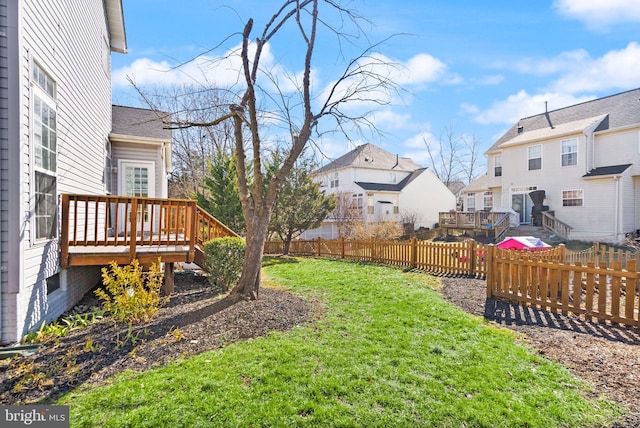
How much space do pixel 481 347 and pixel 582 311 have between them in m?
2.77

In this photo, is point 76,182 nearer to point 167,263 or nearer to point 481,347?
point 167,263

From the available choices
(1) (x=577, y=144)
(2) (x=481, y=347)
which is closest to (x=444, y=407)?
(2) (x=481, y=347)

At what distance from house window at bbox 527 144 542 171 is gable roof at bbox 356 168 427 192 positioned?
11153mm

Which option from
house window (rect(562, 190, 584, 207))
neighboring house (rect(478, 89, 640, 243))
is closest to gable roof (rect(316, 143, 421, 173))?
neighboring house (rect(478, 89, 640, 243))

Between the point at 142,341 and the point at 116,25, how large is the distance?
36.5ft

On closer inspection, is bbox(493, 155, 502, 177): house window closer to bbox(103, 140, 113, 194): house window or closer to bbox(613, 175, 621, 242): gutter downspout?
bbox(613, 175, 621, 242): gutter downspout

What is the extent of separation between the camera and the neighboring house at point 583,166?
56.3 ft

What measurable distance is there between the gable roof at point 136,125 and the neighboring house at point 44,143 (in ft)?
3.41

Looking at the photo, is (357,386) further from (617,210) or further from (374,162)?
(374,162)

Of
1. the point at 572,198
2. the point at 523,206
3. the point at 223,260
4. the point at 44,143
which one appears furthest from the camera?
the point at 523,206

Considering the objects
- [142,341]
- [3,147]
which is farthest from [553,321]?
[3,147]

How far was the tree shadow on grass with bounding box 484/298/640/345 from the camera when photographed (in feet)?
16.0

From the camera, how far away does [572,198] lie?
19.0 metres

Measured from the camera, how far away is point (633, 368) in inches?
147
